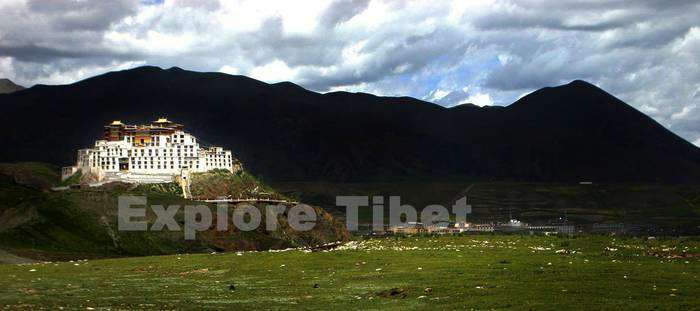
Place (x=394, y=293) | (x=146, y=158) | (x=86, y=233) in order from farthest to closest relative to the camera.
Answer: (x=146, y=158) < (x=86, y=233) < (x=394, y=293)

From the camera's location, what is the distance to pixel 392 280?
44.1 metres

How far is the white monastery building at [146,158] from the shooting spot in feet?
492

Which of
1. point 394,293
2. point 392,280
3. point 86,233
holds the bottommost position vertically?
point 394,293

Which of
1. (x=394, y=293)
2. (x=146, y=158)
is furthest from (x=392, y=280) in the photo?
(x=146, y=158)

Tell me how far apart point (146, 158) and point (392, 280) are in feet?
377

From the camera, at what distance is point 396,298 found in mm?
37938

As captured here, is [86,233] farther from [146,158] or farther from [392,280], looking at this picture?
[392,280]

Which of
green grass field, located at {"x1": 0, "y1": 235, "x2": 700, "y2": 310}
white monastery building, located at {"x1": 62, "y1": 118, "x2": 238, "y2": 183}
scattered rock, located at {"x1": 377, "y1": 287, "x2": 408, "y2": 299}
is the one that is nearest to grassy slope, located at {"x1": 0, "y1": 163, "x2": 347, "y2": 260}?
white monastery building, located at {"x1": 62, "y1": 118, "x2": 238, "y2": 183}

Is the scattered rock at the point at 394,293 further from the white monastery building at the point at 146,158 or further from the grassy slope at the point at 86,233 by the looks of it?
the white monastery building at the point at 146,158

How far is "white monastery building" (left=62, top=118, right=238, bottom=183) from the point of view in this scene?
5901 inches

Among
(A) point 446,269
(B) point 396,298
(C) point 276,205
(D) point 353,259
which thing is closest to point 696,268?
(A) point 446,269

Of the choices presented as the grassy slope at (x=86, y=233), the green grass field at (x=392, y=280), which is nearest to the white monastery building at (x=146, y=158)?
the grassy slope at (x=86, y=233)

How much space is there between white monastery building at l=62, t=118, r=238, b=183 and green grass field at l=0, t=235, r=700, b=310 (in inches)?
3437

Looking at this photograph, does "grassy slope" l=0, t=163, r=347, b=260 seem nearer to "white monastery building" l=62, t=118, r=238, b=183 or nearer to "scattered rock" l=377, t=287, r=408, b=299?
"white monastery building" l=62, t=118, r=238, b=183
